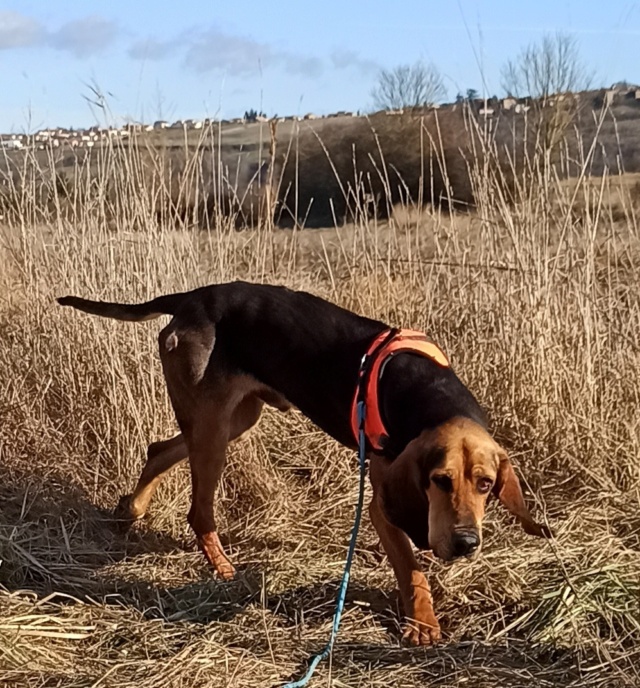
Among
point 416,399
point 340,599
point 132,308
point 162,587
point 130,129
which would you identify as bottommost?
point 162,587

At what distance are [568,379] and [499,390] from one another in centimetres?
36

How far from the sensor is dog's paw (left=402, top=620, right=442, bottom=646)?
3391mm

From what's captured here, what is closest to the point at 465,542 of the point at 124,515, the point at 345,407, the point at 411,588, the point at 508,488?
the point at 508,488

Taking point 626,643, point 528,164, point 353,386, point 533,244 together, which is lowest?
point 626,643

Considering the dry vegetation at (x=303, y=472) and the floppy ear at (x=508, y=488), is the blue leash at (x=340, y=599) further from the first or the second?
the floppy ear at (x=508, y=488)

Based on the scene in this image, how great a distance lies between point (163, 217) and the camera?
5.32 m

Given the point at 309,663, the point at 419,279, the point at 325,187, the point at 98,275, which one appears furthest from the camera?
the point at 325,187

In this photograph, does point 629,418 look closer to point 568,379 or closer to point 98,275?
point 568,379

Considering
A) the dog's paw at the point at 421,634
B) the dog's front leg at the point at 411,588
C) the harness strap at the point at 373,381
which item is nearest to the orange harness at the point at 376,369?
the harness strap at the point at 373,381

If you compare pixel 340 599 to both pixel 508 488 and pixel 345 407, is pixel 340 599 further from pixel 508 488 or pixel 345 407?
pixel 345 407

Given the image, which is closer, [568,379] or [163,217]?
[568,379]

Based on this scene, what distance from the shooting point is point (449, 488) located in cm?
301

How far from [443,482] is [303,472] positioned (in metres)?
2.13

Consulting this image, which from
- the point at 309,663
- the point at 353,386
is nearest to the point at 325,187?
the point at 353,386
